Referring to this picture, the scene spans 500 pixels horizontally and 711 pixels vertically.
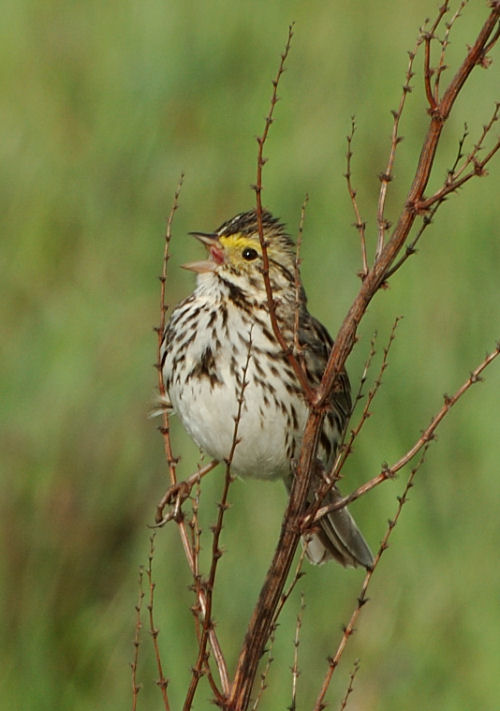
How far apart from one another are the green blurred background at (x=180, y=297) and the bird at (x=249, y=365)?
0.82m

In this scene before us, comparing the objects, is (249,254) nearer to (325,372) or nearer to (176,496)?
(176,496)

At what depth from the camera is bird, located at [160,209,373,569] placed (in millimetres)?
4430

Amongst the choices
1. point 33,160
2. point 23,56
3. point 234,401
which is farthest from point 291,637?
point 23,56

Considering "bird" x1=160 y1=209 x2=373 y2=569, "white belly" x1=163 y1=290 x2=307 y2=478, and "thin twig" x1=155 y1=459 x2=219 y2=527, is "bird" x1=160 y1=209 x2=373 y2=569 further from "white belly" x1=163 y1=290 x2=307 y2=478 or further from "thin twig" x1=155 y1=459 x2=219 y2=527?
"thin twig" x1=155 y1=459 x2=219 y2=527

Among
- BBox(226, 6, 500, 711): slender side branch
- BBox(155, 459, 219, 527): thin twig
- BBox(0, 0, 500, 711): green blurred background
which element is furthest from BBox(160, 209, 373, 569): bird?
BBox(226, 6, 500, 711): slender side branch

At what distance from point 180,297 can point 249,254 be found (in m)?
2.07

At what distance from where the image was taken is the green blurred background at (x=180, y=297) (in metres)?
5.47

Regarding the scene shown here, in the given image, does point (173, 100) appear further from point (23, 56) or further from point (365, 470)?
point (365, 470)

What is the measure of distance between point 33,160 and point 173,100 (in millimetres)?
698

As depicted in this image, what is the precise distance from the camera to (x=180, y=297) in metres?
6.70

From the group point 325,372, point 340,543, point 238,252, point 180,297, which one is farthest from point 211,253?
point 180,297

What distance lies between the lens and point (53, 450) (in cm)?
603

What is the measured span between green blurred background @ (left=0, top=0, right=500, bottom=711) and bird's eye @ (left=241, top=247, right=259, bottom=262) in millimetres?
1150

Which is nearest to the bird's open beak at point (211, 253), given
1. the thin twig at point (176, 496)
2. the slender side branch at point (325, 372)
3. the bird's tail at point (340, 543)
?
Result: the thin twig at point (176, 496)
